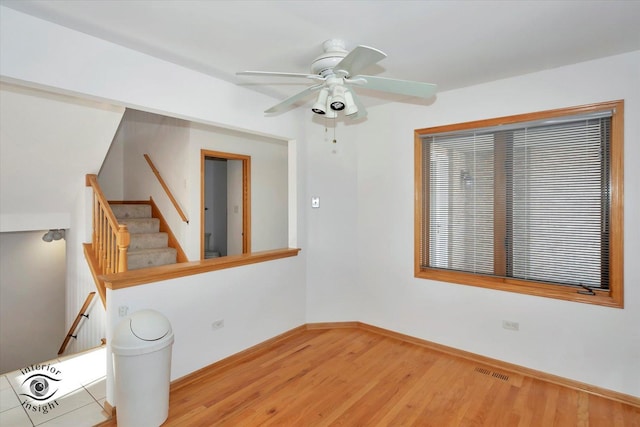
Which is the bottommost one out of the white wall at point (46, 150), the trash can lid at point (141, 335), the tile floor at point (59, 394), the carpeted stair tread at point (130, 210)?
the tile floor at point (59, 394)

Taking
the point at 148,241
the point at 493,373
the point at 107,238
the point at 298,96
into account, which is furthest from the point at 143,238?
the point at 493,373

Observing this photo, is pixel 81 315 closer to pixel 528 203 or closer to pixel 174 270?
pixel 174 270

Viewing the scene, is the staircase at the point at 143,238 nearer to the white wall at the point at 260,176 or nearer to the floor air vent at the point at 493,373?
the white wall at the point at 260,176

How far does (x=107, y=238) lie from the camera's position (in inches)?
141

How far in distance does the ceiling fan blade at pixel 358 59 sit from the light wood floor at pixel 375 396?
2260 millimetres

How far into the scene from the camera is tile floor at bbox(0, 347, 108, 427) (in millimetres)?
2387

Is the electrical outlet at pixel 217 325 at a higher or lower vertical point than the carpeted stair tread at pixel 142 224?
lower

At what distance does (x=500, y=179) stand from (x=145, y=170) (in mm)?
5001

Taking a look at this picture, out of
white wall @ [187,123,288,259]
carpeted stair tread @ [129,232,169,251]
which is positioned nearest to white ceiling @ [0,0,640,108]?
white wall @ [187,123,288,259]

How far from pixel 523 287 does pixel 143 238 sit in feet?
14.8

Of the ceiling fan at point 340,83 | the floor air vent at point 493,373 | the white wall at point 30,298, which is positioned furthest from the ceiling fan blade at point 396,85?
the white wall at point 30,298

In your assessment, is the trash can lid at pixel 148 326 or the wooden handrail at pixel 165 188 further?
the wooden handrail at pixel 165 188

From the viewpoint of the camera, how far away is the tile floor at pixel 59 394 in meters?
2.39

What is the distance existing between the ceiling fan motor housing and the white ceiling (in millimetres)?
54
